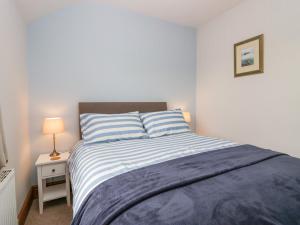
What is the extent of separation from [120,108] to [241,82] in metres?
1.75

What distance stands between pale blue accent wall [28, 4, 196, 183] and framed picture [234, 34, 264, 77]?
90 cm

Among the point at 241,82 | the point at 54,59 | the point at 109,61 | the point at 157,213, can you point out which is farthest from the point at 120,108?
the point at 157,213

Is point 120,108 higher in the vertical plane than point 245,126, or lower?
higher

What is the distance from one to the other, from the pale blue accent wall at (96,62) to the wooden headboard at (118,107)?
0.11 meters

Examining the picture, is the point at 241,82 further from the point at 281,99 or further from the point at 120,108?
the point at 120,108

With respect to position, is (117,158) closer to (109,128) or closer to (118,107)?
(109,128)

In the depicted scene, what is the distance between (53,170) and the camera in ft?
6.37

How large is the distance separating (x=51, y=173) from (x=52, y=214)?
42 centimetres

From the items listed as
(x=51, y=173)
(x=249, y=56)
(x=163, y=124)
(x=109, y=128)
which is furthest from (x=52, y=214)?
(x=249, y=56)

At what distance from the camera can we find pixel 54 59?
7.45 feet

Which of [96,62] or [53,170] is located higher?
[96,62]

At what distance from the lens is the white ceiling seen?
6.58 feet

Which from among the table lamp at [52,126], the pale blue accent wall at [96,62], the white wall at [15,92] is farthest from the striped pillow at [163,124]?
the white wall at [15,92]

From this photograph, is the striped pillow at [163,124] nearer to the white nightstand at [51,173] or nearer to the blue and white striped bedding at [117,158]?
the blue and white striped bedding at [117,158]
